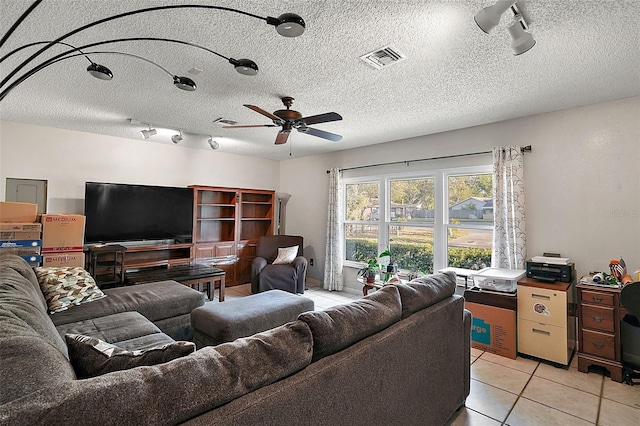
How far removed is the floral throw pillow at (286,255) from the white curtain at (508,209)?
3113mm

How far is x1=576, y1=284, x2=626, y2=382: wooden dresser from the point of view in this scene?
2.53 m

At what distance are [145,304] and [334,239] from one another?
3231 mm

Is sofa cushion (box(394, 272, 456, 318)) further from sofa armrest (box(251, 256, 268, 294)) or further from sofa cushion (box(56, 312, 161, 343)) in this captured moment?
sofa armrest (box(251, 256, 268, 294))

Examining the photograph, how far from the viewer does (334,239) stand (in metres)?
5.38

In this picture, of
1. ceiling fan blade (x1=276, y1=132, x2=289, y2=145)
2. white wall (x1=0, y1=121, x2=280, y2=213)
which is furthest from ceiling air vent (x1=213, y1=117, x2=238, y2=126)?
white wall (x1=0, y1=121, x2=280, y2=213)

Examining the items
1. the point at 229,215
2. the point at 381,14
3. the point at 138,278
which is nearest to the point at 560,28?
the point at 381,14

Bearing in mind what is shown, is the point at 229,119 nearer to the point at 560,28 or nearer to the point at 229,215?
the point at 229,215

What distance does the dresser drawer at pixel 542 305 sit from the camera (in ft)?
8.99

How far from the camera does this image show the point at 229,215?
5.88 m

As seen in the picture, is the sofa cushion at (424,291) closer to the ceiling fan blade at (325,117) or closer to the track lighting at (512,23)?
the track lighting at (512,23)

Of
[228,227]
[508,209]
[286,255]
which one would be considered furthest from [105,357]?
[228,227]

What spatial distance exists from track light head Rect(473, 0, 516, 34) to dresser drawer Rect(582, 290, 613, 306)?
249 centimetres

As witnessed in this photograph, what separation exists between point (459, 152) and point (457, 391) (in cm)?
299

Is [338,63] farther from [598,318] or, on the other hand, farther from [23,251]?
[23,251]
